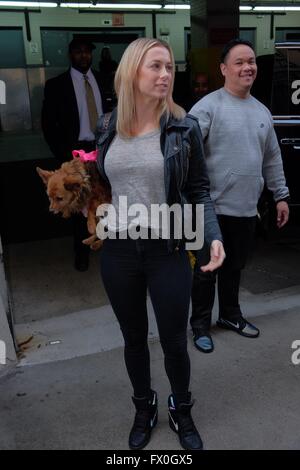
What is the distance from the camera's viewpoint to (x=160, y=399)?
2684 millimetres

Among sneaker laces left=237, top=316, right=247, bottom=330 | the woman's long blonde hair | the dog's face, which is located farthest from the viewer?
sneaker laces left=237, top=316, right=247, bottom=330

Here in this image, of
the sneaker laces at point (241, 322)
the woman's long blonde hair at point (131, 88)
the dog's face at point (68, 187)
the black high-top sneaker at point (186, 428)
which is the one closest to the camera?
the woman's long blonde hair at point (131, 88)

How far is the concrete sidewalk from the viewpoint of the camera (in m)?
2.38

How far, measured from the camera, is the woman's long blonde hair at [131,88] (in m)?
1.93

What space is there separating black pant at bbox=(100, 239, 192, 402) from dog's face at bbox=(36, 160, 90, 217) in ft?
0.79

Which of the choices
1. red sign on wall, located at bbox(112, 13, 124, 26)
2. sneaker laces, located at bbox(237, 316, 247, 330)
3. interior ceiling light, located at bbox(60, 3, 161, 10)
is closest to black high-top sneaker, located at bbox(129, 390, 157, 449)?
sneaker laces, located at bbox(237, 316, 247, 330)

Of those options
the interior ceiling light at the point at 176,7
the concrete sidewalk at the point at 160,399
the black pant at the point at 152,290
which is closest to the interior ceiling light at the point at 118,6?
the interior ceiling light at the point at 176,7

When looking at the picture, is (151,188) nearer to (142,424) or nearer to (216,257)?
(216,257)

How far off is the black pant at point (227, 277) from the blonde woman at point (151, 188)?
2.82 feet

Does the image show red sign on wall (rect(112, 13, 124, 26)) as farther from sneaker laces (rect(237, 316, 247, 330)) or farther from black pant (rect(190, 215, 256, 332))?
sneaker laces (rect(237, 316, 247, 330))

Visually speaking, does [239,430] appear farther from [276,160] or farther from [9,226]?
[9,226]

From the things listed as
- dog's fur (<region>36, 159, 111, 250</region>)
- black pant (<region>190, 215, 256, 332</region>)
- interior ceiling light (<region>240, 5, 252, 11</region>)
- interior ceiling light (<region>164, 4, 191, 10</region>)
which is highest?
interior ceiling light (<region>164, 4, 191, 10</region>)

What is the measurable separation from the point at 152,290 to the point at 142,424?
73 cm

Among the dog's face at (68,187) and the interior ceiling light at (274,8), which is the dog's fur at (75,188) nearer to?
the dog's face at (68,187)
